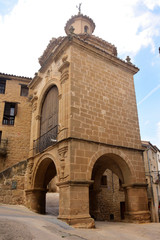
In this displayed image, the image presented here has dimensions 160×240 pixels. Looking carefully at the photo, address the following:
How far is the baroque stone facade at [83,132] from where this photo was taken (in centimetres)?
724

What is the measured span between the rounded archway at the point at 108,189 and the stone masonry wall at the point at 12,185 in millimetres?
3493

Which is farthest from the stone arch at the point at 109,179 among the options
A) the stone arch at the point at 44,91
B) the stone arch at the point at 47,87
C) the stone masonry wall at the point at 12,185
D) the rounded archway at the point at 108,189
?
the stone arch at the point at 44,91

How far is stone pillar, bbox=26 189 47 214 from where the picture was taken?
9.67 m

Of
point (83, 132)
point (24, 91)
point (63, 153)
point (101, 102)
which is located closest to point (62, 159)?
point (63, 153)

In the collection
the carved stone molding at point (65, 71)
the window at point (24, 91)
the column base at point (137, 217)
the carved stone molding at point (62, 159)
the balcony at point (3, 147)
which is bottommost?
the column base at point (137, 217)

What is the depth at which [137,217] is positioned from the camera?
805 centimetres

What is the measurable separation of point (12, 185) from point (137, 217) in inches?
223

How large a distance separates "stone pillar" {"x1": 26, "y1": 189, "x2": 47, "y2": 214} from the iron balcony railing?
181cm

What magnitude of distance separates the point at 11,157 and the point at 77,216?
10.3 m

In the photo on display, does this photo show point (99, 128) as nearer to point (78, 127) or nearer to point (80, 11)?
point (78, 127)

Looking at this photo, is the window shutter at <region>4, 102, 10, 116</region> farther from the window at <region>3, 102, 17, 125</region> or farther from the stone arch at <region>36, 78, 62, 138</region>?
the stone arch at <region>36, 78, 62, 138</region>

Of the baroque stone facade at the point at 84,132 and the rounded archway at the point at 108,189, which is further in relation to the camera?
the rounded archway at the point at 108,189

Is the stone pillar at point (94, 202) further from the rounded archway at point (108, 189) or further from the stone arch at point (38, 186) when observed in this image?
the stone arch at point (38, 186)

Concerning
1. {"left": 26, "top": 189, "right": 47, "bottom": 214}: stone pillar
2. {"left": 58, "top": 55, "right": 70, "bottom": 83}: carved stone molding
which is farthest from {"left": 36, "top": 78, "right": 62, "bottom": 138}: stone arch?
{"left": 26, "top": 189, "right": 47, "bottom": 214}: stone pillar
